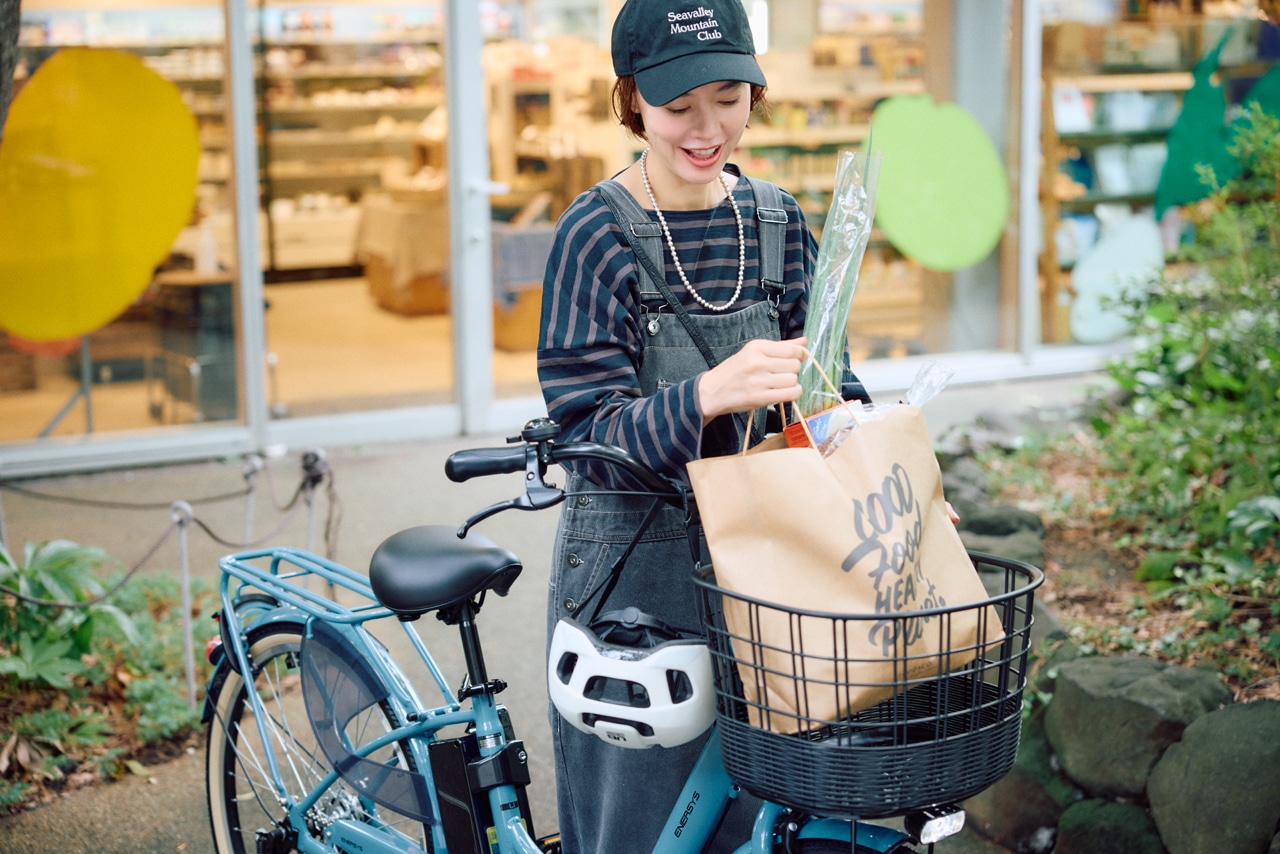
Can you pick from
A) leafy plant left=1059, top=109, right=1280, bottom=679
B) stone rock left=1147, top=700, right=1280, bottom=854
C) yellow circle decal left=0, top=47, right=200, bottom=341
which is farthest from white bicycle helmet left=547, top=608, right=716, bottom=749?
yellow circle decal left=0, top=47, right=200, bottom=341

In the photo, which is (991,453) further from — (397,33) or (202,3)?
(202,3)

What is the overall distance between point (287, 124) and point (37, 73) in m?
1.32

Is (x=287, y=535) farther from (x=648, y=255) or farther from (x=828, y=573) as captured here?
(x=828, y=573)

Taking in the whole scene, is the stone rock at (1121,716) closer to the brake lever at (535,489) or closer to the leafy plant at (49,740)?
the brake lever at (535,489)

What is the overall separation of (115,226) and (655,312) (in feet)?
17.6

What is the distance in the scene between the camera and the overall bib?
2.10 m

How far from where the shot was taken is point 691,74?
6.40 ft

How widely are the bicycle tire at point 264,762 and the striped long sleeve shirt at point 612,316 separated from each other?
0.85m

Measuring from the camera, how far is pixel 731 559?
160 centimetres

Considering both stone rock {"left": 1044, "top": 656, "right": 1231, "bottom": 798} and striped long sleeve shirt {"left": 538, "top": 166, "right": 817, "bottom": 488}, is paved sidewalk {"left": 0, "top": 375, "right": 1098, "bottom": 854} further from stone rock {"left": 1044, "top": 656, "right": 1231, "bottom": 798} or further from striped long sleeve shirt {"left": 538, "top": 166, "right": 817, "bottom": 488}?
striped long sleeve shirt {"left": 538, "top": 166, "right": 817, "bottom": 488}

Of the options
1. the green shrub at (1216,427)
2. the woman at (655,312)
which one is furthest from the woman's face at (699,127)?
the green shrub at (1216,427)

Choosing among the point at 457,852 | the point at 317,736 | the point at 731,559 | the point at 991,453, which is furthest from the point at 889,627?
the point at 991,453

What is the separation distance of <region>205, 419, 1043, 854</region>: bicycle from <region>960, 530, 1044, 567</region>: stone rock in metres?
2.19

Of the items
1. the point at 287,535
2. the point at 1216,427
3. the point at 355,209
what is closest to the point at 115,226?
the point at 355,209
